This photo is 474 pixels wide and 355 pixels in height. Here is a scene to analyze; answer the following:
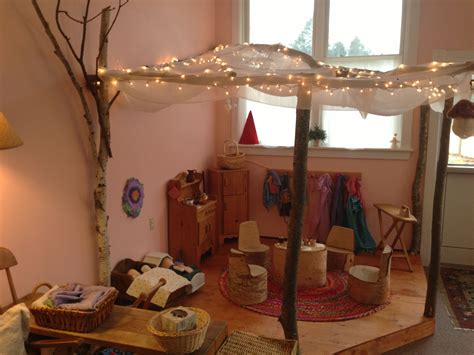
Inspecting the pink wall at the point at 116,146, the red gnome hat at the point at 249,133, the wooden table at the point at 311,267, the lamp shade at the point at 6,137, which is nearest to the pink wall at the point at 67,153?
the pink wall at the point at 116,146

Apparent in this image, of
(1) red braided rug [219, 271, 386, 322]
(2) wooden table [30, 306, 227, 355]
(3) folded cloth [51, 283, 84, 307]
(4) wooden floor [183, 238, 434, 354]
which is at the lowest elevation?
(4) wooden floor [183, 238, 434, 354]

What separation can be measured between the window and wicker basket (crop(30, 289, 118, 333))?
306cm

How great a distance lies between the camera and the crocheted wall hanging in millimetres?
3333

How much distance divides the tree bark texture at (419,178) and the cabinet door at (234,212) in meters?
1.81

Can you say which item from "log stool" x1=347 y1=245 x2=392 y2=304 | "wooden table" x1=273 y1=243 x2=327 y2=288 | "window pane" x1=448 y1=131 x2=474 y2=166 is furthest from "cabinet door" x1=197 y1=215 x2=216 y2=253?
"window pane" x1=448 y1=131 x2=474 y2=166

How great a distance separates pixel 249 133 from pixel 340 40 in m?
1.40

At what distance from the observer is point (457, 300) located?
3736mm

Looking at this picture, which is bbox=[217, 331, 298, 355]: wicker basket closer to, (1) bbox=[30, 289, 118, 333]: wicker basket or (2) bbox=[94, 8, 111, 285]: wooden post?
(1) bbox=[30, 289, 118, 333]: wicker basket

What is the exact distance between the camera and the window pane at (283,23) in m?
4.70

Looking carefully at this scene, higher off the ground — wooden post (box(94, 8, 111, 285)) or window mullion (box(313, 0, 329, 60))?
window mullion (box(313, 0, 329, 60))

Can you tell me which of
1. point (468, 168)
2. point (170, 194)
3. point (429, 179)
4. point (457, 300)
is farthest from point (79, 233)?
point (468, 168)

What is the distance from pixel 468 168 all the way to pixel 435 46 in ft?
4.22

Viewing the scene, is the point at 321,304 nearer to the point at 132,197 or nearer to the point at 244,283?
the point at 244,283

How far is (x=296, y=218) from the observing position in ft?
8.66
